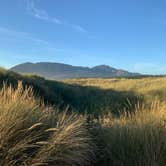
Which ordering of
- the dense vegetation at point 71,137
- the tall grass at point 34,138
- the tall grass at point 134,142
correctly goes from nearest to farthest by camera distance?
the tall grass at point 34,138 → the dense vegetation at point 71,137 → the tall grass at point 134,142

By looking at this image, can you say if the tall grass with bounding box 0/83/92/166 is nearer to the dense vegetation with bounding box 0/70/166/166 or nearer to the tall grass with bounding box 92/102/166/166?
the dense vegetation with bounding box 0/70/166/166

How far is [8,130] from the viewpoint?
276 inches

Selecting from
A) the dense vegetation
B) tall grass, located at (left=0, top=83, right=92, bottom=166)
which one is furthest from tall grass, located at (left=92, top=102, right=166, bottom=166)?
tall grass, located at (left=0, top=83, right=92, bottom=166)

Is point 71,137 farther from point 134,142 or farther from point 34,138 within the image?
point 134,142

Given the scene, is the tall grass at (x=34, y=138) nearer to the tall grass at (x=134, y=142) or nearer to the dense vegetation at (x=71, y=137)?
the dense vegetation at (x=71, y=137)

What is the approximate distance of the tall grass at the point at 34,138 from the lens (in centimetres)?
688

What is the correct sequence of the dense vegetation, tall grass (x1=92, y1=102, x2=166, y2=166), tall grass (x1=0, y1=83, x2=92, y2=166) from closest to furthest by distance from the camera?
tall grass (x1=0, y1=83, x2=92, y2=166), the dense vegetation, tall grass (x1=92, y1=102, x2=166, y2=166)

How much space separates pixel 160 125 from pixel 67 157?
2491 millimetres

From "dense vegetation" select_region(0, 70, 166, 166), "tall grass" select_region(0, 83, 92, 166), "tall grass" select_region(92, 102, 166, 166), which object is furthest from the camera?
"tall grass" select_region(92, 102, 166, 166)

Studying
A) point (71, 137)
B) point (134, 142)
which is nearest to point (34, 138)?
point (71, 137)

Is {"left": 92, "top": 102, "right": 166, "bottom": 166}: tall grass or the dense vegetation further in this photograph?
{"left": 92, "top": 102, "right": 166, "bottom": 166}: tall grass

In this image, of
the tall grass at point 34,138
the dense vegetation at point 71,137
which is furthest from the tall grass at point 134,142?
the tall grass at point 34,138

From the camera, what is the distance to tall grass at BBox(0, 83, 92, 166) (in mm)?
6875

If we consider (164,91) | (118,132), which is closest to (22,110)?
(118,132)
